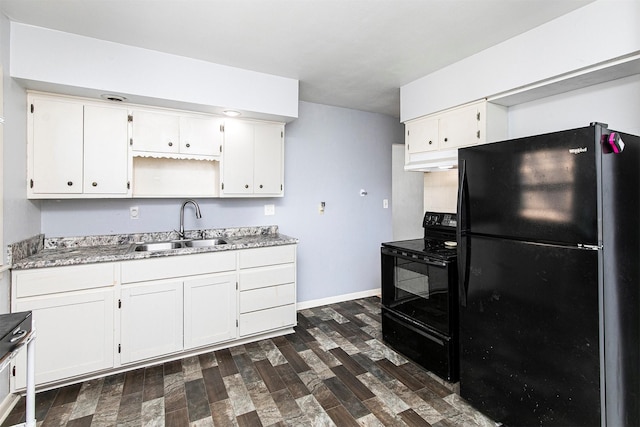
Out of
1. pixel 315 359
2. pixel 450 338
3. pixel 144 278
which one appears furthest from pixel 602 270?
pixel 144 278

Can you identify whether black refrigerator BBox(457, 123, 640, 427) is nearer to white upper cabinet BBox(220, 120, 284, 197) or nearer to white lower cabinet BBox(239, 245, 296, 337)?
white lower cabinet BBox(239, 245, 296, 337)

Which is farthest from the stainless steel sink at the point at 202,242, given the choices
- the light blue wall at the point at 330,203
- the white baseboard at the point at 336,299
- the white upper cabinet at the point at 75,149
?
the white baseboard at the point at 336,299

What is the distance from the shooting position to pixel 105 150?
252cm

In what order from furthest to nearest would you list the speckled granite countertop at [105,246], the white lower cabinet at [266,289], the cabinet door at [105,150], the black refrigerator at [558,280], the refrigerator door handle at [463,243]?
the white lower cabinet at [266,289] → the cabinet door at [105,150] → the speckled granite countertop at [105,246] → the refrigerator door handle at [463,243] → the black refrigerator at [558,280]

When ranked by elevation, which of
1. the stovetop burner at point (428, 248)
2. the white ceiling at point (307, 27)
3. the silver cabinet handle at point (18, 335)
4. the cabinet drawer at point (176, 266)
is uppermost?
the white ceiling at point (307, 27)

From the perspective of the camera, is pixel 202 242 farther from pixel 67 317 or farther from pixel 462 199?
pixel 462 199

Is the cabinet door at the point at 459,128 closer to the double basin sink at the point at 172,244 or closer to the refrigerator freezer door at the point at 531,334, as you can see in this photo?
the refrigerator freezer door at the point at 531,334

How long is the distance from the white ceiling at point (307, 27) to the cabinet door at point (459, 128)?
0.44m

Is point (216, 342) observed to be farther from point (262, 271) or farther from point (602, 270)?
point (602, 270)

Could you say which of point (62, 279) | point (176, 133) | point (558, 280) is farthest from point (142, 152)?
point (558, 280)

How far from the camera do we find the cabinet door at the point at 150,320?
2365 millimetres

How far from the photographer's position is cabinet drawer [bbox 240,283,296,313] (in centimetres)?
285

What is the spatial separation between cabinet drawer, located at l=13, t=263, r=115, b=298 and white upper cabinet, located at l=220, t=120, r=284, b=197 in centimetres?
117

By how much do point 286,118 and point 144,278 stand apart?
1922 mm
